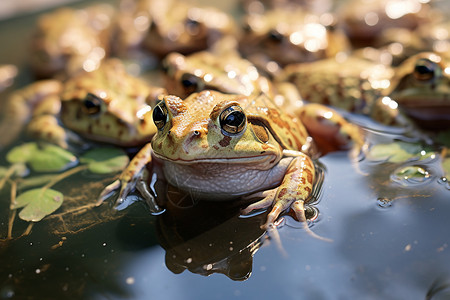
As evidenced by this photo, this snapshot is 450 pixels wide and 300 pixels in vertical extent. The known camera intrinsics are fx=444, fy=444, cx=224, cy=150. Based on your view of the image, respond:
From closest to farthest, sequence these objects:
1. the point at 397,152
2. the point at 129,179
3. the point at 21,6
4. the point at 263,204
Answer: the point at 263,204
the point at 129,179
the point at 397,152
the point at 21,6

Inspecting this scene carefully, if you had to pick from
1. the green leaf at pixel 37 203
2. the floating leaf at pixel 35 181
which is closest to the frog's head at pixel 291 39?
the floating leaf at pixel 35 181

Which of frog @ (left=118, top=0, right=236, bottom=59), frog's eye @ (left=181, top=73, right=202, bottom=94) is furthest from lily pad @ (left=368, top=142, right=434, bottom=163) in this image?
frog @ (left=118, top=0, right=236, bottom=59)

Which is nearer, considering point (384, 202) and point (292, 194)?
point (292, 194)

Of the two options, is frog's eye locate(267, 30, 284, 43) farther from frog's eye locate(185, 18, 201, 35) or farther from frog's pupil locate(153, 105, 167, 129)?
frog's pupil locate(153, 105, 167, 129)

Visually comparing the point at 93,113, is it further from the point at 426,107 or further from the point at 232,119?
the point at 426,107

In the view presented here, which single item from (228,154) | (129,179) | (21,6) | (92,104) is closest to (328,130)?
(228,154)

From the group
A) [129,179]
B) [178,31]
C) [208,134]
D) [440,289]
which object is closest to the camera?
[440,289]

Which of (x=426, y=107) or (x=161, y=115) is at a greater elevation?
(x=161, y=115)

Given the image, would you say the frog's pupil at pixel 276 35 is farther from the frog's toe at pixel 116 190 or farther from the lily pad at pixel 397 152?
the frog's toe at pixel 116 190
